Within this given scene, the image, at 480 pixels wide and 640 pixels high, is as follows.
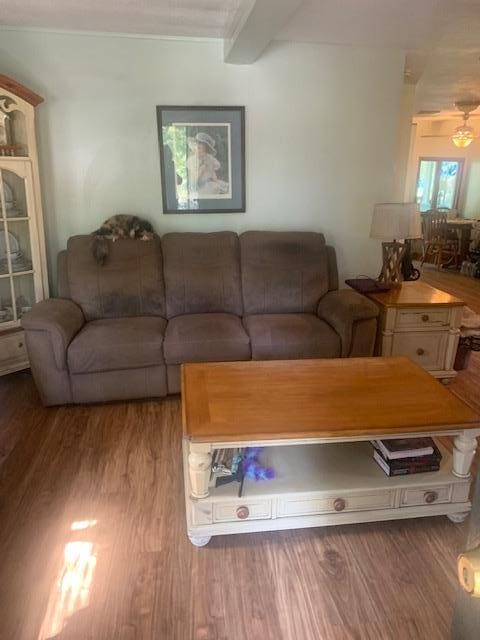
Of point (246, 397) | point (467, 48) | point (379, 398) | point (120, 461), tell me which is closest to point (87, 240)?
point (120, 461)

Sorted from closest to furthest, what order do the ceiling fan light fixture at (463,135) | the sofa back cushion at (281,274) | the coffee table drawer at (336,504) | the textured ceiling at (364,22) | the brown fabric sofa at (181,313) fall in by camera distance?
the coffee table drawer at (336,504) → the textured ceiling at (364,22) → the brown fabric sofa at (181,313) → the sofa back cushion at (281,274) → the ceiling fan light fixture at (463,135)

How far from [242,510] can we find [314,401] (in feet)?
1.68

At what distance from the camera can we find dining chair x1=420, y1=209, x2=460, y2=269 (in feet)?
23.4

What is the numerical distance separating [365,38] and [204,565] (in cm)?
329

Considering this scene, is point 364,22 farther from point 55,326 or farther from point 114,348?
point 55,326

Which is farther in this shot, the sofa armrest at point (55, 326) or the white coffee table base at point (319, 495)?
the sofa armrest at point (55, 326)

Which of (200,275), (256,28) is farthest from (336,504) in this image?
(256,28)

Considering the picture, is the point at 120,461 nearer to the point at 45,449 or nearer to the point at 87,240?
the point at 45,449

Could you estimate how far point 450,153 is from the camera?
8.28m

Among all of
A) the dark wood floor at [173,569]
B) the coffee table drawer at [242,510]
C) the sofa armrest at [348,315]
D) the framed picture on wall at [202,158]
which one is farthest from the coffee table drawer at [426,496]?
the framed picture on wall at [202,158]

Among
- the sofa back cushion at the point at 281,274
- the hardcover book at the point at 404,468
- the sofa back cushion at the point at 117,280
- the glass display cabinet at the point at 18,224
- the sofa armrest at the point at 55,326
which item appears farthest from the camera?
the sofa back cushion at the point at 281,274

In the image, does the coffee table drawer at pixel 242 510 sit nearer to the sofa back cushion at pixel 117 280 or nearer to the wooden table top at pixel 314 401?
the wooden table top at pixel 314 401

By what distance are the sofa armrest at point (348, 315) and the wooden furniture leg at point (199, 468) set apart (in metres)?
1.40

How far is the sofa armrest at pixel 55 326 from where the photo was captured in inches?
103
